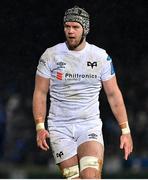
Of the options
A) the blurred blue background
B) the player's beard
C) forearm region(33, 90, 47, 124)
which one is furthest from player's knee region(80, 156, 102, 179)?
the blurred blue background

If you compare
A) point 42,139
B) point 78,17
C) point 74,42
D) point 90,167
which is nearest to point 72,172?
point 90,167

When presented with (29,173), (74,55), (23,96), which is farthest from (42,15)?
(74,55)

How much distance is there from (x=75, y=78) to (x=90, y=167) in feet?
2.66

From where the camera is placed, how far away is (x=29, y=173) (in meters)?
11.7

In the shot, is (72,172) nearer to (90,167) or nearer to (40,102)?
(90,167)

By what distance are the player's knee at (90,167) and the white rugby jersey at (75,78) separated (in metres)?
0.40

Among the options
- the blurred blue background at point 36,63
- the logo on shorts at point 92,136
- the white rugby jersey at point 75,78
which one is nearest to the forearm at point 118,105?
the white rugby jersey at point 75,78

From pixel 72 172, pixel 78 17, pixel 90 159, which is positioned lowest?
pixel 72 172

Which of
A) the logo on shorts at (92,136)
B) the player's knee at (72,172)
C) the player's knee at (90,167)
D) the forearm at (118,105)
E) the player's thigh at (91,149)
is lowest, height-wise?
the player's knee at (72,172)

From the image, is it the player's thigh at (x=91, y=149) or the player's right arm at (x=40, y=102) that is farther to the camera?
the player's right arm at (x=40, y=102)

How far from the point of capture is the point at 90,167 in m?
7.20

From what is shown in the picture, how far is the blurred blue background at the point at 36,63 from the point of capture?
36.8 ft

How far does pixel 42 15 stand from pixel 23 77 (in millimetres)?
924

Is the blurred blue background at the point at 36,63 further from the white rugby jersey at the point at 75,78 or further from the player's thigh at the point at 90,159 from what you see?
the player's thigh at the point at 90,159
